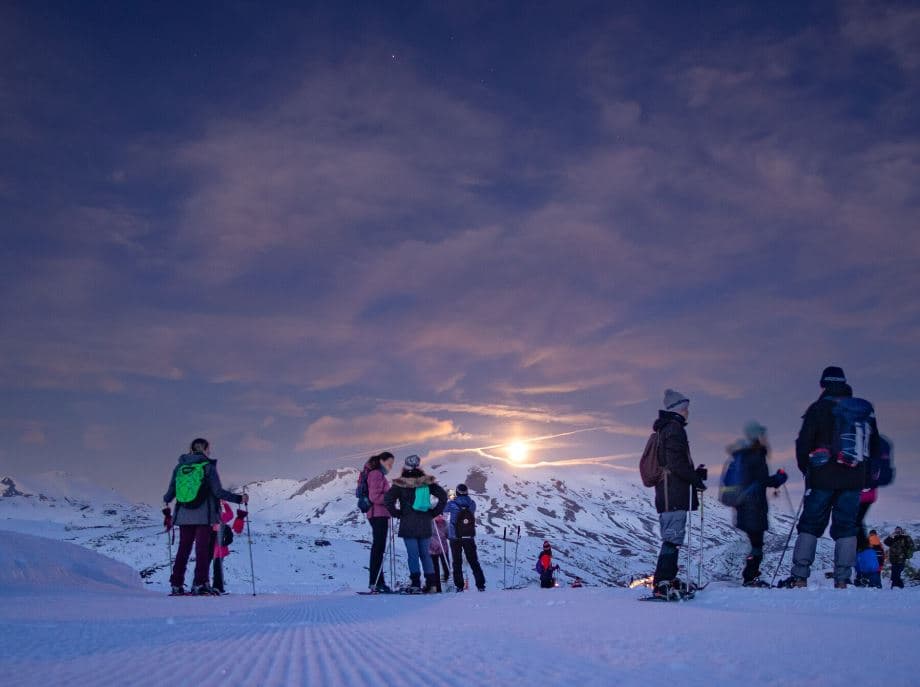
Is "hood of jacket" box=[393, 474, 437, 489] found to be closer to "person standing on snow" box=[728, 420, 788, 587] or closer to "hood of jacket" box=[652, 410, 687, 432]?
"person standing on snow" box=[728, 420, 788, 587]

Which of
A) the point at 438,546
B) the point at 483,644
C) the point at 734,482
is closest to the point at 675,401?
the point at 734,482

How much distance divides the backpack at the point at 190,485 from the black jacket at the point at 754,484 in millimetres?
7630

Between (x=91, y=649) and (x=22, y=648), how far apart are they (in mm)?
355

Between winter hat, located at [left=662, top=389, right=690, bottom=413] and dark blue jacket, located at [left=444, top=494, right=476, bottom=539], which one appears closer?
winter hat, located at [left=662, top=389, right=690, bottom=413]

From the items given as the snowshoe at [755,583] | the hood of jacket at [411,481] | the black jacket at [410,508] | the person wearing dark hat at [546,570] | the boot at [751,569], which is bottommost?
the person wearing dark hat at [546,570]

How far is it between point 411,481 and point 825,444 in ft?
21.8

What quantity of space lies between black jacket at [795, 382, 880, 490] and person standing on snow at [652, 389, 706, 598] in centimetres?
134

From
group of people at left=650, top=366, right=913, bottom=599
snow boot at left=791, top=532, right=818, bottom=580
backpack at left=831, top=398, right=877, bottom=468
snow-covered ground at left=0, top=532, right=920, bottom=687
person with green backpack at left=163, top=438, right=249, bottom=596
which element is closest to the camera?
snow-covered ground at left=0, top=532, right=920, bottom=687

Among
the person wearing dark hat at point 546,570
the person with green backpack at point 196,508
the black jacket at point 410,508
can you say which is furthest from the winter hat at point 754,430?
the person wearing dark hat at point 546,570

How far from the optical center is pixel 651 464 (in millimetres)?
8078

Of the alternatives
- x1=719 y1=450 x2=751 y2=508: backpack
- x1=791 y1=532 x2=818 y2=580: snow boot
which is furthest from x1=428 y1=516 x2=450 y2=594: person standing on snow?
x1=791 y1=532 x2=818 y2=580: snow boot

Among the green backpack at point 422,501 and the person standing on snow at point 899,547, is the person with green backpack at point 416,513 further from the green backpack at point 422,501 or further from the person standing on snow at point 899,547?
the person standing on snow at point 899,547

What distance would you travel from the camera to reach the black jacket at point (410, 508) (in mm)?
12516

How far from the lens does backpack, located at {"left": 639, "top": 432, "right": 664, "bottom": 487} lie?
26.2 ft
